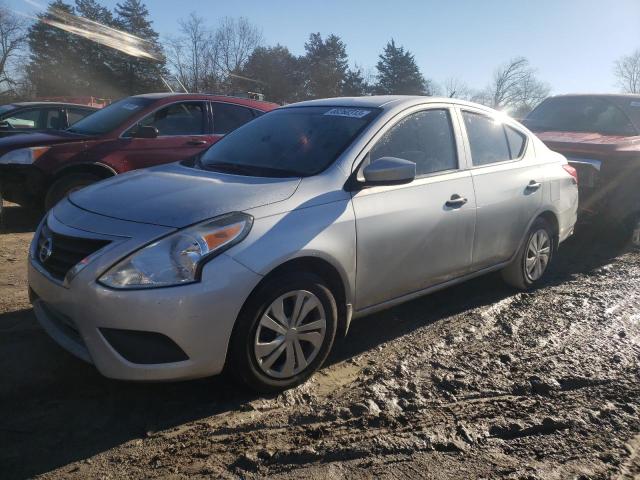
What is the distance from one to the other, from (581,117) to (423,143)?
531 cm

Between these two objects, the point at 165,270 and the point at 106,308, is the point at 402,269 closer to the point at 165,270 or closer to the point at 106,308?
the point at 165,270

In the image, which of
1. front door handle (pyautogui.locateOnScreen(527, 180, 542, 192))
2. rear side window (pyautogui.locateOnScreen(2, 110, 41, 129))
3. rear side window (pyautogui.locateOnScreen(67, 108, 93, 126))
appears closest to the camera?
front door handle (pyautogui.locateOnScreen(527, 180, 542, 192))

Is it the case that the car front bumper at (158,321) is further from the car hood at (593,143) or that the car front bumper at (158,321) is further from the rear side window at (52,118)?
the rear side window at (52,118)

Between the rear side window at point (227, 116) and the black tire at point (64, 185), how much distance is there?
1.74m

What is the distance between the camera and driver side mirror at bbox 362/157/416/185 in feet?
11.1

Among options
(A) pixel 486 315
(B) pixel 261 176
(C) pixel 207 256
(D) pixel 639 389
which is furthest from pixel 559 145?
(C) pixel 207 256

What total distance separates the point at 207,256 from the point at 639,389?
2738 millimetres

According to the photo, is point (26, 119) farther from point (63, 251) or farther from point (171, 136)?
point (63, 251)

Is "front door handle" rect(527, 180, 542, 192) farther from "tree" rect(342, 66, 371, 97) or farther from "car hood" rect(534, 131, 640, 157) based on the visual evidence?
"tree" rect(342, 66, 371, 97)

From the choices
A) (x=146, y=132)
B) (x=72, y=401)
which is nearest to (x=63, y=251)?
(x=72, y=401)

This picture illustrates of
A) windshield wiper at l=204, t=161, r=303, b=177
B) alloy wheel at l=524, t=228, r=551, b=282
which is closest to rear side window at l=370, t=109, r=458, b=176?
windshield wiper at l=204, t=161, r=303, b=177

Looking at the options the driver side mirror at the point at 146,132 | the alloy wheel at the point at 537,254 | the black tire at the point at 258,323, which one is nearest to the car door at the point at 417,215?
the black tire at the point at 258,323

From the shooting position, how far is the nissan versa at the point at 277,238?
107 inches

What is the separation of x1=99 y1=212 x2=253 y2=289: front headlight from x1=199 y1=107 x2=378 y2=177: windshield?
86 cm
